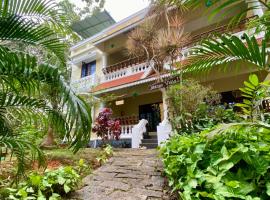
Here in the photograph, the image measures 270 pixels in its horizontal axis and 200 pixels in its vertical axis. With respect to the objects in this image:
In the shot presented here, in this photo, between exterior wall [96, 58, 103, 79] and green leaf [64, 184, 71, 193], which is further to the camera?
exterior wall [96, 58, 103, 79]

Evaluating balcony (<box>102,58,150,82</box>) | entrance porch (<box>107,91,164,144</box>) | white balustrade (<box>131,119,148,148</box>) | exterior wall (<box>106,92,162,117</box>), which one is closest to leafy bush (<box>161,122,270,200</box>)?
white balustrade (<box>131,119,148,148</box>)

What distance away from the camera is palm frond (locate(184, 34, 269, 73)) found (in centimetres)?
177

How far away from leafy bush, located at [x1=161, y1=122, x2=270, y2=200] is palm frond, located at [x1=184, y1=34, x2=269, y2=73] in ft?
1.92

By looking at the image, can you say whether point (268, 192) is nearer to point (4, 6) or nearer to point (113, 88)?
point (4, 6)

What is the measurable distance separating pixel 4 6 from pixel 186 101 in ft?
16.4

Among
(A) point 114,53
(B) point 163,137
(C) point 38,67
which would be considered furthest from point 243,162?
(A) point 114,53

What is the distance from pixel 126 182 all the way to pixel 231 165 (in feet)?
7.83

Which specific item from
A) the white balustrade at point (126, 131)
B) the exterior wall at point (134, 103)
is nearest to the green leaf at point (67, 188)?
the white balustrade at point (126, 131)

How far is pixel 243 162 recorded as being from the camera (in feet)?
6.91

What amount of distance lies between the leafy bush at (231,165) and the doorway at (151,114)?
8.75m

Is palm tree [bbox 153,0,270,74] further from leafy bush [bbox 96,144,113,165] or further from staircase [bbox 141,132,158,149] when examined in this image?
staircase [bbox 141,132,158,149]

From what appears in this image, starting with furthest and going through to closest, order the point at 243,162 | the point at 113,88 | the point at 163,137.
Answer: the point at 113,88
the point at 163,137
the point at 243,162

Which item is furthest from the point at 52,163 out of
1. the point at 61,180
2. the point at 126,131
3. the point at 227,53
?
the point at 126,131

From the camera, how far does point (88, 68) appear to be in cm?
1573
